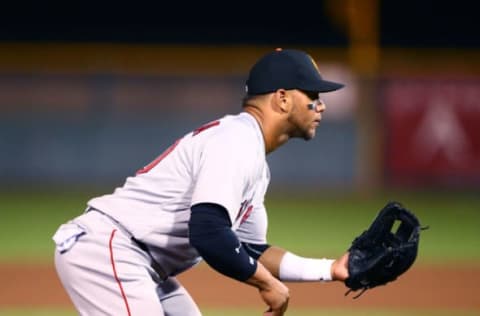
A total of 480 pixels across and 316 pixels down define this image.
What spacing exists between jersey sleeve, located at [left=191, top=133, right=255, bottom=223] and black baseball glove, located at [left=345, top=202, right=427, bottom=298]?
684 mm

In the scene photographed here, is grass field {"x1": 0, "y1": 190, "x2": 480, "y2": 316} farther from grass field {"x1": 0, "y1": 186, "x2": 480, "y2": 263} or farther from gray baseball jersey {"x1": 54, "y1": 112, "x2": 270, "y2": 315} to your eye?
gray baseball jersey {"x1": 54, "y1": 112, "x2": 270, "y2": 315}

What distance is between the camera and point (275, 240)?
36.7 feet

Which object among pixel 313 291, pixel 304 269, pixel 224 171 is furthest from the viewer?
pixel 313 291

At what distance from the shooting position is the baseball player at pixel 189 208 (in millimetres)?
4004

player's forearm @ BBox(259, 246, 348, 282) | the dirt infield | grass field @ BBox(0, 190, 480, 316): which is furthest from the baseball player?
the dirt infield

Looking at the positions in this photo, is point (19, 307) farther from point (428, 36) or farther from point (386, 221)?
point (428, 36)

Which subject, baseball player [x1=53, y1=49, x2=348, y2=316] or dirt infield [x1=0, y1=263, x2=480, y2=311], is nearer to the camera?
baseball player [x1=53, y1=49, x2=348, y2=316]

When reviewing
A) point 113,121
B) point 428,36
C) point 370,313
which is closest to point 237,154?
point 370,313

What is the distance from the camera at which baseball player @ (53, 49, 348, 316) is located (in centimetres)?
400

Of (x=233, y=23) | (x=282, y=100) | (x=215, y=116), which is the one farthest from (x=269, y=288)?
(x=233, y=23)

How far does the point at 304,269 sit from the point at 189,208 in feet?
2.56

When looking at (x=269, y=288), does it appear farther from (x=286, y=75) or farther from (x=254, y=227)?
(x=286, y=75)

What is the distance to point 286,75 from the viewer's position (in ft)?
14.0

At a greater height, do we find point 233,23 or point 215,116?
point 233,23
